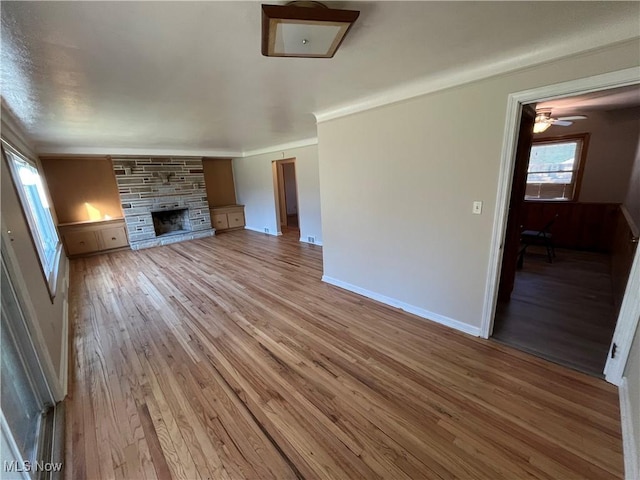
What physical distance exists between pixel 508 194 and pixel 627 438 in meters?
1.61

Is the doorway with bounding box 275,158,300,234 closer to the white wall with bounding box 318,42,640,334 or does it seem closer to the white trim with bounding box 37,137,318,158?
the white trim with bounding box 37,137,318,158

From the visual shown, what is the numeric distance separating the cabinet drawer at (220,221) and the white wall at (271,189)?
0.66 metres

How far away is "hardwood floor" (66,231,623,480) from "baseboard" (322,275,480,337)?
10cm

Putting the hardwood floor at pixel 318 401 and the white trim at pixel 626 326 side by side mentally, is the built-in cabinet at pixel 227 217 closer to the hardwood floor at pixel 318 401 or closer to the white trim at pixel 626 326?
the hardwood floor at pixel 318 401

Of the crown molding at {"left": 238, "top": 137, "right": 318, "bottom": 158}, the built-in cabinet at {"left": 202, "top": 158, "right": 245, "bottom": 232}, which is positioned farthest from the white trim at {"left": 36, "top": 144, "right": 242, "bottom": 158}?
the built-in cabinet at {"left": 202, "top": 158, "right": 245, "bottom": 232}

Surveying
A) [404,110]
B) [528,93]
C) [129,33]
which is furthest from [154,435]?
[528,93]

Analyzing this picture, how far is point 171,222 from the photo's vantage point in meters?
7.05

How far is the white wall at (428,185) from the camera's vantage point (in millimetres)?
1972

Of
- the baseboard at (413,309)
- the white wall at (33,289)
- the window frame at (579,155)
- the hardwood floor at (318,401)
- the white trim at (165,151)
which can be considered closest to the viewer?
the hardwood floor at (318,401)

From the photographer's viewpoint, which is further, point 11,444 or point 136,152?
point 136,152

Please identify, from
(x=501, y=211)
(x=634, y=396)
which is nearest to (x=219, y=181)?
(x=501, y=211)

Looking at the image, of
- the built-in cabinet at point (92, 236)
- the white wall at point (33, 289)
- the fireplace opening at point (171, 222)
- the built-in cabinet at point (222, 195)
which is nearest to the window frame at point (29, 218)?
the white wall at point (33, 289)

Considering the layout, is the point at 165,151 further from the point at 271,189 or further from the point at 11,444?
the point at 11,444

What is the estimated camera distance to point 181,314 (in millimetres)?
2967
